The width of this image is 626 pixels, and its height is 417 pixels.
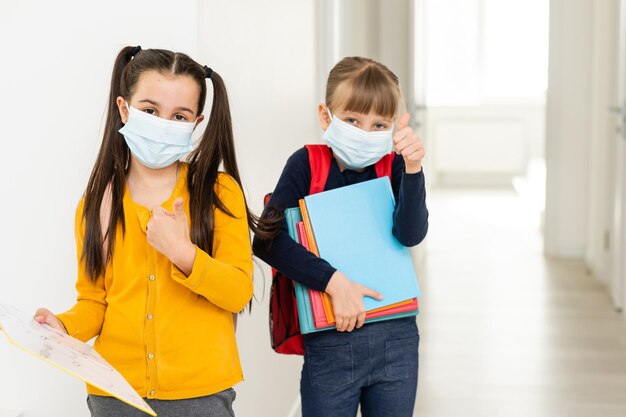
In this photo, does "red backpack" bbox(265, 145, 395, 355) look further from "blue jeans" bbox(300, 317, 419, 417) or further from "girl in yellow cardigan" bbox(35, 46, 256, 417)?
"girl in yellow cardigan" bbox(35, 46, 256, 417)

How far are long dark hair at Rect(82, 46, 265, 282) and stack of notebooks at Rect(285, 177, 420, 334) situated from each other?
0.78 feet

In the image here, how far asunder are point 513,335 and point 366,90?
2.81 metres

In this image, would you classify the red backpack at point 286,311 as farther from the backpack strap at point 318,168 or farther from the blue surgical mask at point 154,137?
the blue surgical mask at point 154,137

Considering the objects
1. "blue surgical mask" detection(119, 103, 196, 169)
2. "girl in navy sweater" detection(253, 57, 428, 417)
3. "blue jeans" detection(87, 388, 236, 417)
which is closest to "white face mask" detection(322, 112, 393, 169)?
"girl in navy sweater" detection(253, 57, 428, 417)

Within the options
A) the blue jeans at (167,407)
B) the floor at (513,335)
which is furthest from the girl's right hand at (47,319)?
the floor at (513,335)

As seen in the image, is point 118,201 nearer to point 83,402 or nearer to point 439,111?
point 83,402

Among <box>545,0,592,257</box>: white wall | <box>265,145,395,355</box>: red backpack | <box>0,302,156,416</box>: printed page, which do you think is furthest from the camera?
<box>545,0,592,257</box>: white wall

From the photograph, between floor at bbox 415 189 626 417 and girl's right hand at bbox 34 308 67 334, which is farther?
floor at bbox 415 189 626 417

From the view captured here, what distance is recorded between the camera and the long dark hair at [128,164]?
1460mm

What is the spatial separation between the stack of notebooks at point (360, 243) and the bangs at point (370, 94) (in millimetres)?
138

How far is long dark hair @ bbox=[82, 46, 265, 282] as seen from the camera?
146 centimetres

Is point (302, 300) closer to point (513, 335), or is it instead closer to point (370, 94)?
point (370, 94)

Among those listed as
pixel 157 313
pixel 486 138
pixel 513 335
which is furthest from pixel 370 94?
pixel 486 138

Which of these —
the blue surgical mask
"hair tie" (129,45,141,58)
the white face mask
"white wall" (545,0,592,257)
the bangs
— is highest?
"hair tie" (129,45,141,58)
